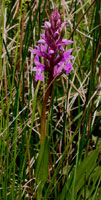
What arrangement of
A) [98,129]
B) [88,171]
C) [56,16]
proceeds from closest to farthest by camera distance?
[56,16] < [88,171] < [98,129]

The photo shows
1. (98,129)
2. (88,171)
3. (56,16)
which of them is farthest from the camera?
(98,129)

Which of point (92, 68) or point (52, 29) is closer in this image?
point (52, 29)

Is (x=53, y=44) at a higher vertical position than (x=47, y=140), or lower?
higher

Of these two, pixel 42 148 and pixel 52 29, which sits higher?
pixel 52 29

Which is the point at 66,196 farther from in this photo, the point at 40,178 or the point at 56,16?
the point at 56,16

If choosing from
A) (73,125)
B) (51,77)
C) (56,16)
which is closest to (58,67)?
(51,77)

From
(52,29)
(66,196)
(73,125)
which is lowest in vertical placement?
(66,196)

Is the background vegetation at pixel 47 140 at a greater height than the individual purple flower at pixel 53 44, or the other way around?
the individual purple flower at pixel 53 44

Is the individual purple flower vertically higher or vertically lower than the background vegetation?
higher

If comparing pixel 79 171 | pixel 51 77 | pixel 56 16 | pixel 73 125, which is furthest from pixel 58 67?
pixel 73 125
